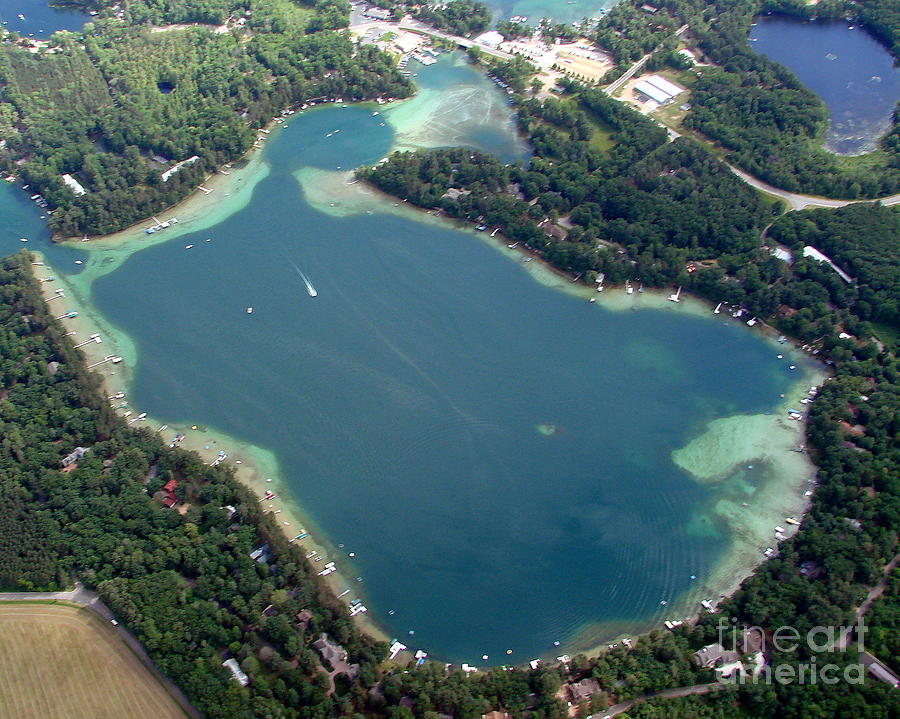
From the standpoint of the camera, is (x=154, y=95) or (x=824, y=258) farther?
(x=154, y=95)

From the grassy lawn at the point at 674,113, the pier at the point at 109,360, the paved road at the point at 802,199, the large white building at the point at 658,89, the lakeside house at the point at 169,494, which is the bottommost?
the lakeside house at the point at 169,494

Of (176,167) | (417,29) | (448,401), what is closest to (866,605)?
(448,401)

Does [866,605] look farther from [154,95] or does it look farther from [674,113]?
[154,95]

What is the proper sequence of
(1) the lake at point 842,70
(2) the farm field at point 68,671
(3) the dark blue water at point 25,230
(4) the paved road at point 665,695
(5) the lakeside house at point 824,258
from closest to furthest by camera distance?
1. (4) the paved road at point 665,695
2. (2) the farm field at point 68,671
3. (5) the lakeside house at point 824,258
4. (3) the dark blue water at point 25,230
5. (1) the lake at point 842,70

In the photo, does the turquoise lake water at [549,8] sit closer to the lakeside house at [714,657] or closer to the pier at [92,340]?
the pier at [92,340]

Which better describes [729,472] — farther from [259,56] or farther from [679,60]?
[259,56]

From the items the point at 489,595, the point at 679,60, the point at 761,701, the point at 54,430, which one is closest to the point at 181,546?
the point at 54,430

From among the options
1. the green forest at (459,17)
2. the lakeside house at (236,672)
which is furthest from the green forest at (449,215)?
the green forest at (459,17)
